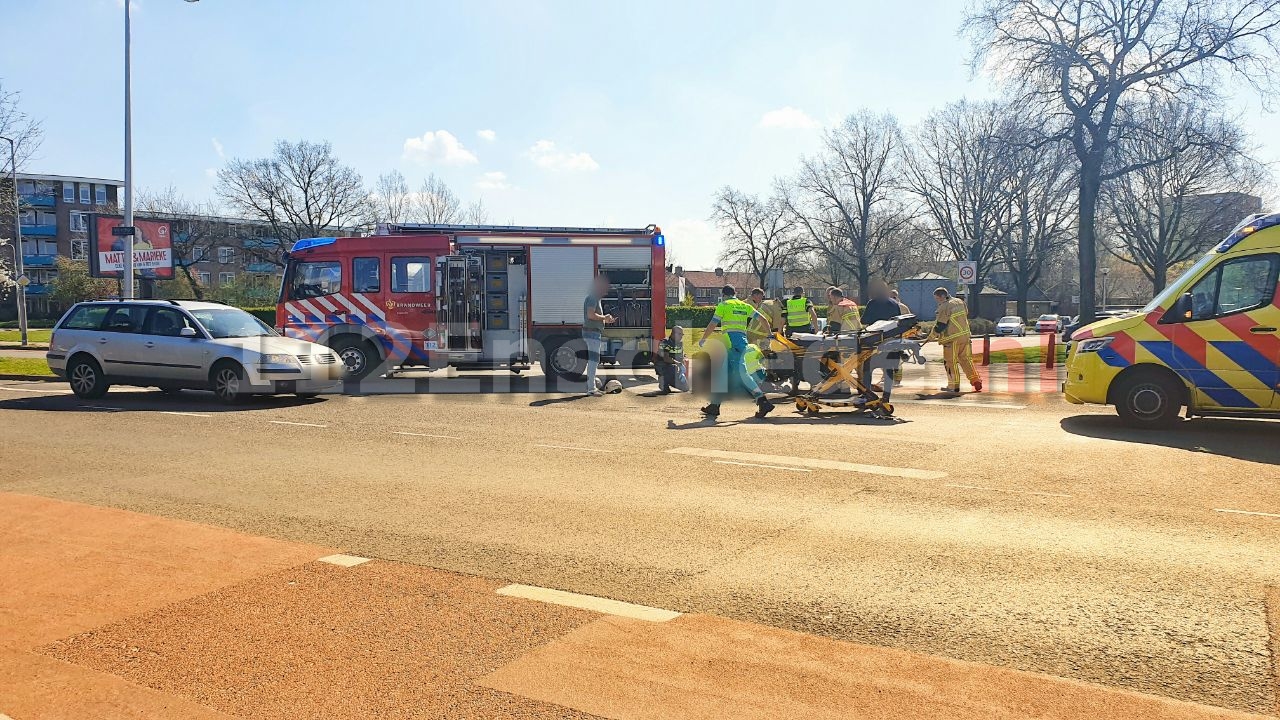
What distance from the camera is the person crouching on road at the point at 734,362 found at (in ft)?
40.2

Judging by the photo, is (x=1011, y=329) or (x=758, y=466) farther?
(x=1011, y=329)

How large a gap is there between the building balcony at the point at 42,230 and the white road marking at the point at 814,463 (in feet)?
311

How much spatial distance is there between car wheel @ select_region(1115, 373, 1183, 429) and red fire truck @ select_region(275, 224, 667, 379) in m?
9.29

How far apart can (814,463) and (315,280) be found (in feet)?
41.9

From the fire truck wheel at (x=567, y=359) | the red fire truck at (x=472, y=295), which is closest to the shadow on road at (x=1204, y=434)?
the red fire truck at (x=472, y=295)

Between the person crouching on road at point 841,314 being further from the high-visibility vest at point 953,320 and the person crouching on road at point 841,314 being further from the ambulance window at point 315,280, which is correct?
the ambulance window at point 315,280

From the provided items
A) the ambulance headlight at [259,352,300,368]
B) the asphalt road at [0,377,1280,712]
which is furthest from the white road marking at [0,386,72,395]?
the ambulance headlight at [259,352,300,368]

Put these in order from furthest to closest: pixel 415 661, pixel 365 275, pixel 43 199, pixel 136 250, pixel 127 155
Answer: pixel 43 199
pixel 136 250
pixel 127 155
pixel 365 275
pixel 415 661

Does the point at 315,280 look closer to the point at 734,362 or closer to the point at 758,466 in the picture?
the point at 734,362

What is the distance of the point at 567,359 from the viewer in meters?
18.3

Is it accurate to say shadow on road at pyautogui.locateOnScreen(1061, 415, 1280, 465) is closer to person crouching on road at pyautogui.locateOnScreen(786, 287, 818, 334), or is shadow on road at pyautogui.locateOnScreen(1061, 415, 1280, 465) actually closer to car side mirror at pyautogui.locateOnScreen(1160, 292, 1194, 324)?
car side mirror at pyautogui.locateOnScreen(1160, 292, 1194, 324)

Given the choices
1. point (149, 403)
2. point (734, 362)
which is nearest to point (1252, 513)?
point (734, 362)

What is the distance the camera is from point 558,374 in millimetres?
18422

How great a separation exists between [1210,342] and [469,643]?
9.84 m
